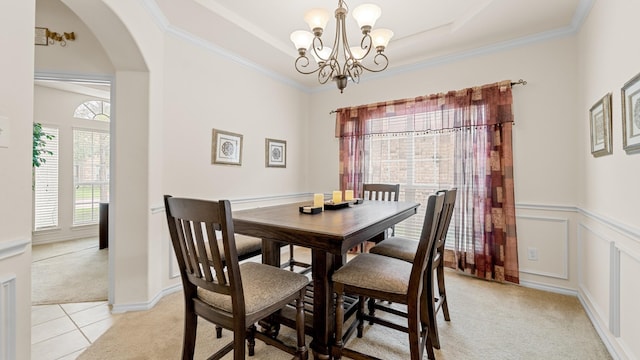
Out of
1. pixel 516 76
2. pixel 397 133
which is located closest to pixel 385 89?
pixel 397 133

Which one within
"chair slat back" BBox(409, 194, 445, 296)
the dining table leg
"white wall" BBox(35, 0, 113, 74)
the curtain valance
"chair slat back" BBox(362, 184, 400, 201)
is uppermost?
"white wall" BBox(35, 0, 113, 74)

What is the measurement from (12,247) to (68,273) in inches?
106

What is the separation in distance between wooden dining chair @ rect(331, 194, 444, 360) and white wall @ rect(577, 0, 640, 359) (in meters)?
1.09

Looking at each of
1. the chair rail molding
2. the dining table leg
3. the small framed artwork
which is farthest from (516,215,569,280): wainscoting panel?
the small framed artwork

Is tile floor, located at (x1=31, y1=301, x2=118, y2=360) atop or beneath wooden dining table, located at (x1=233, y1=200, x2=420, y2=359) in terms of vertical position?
beneath

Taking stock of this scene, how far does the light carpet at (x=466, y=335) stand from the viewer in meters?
1.73

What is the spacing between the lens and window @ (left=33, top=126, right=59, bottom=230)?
4145 mm

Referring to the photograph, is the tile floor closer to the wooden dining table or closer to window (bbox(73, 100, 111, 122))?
the wooden dining table

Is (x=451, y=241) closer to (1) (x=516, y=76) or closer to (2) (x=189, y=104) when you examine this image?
(1) (x=516, y=76)

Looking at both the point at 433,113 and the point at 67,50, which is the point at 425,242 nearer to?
the point at 433,113

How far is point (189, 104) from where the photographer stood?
2736 millimetres

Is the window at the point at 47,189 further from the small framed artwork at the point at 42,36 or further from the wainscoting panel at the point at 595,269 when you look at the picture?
the wainscoting panel at the point at 595,269

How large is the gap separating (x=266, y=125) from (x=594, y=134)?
3336 millimetres

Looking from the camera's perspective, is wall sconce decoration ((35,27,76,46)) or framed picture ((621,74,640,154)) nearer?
framed picture ((621,74,640,154))
